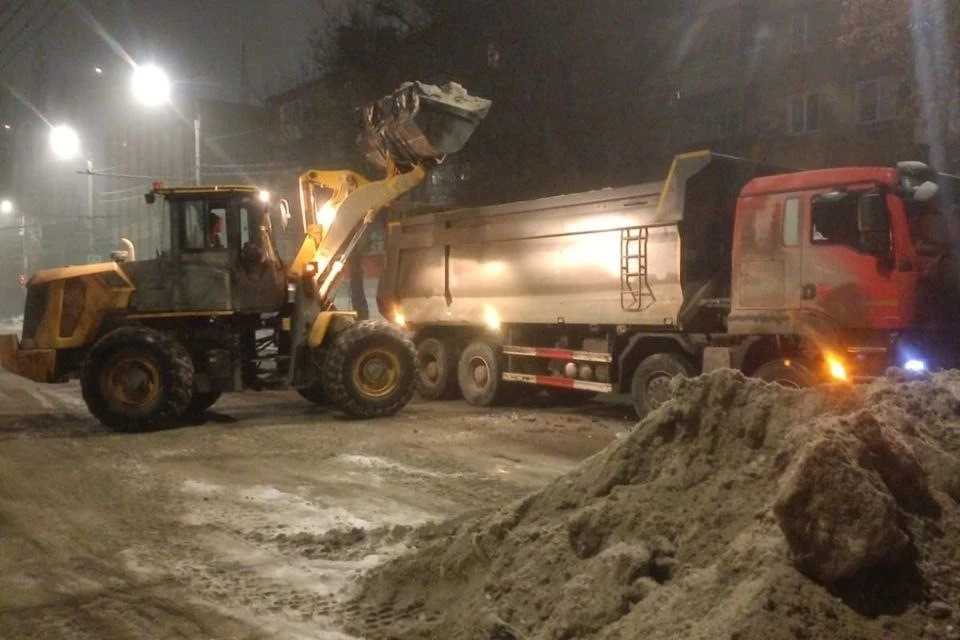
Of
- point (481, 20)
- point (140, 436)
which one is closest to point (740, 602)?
point (140, 436)

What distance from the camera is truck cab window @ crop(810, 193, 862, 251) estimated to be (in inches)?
388

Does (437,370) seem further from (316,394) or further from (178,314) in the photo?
(178,314)

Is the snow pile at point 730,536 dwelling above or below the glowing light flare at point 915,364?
below

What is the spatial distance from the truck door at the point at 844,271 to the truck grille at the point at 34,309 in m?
9.59

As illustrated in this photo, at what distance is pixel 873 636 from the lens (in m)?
3.73

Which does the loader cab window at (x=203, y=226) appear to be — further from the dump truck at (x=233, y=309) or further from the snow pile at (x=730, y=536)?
the snow pile at (x=730, y=536)

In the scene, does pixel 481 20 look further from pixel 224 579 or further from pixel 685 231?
pixel 224 579

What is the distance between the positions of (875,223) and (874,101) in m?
19.4

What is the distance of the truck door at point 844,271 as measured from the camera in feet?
31.4

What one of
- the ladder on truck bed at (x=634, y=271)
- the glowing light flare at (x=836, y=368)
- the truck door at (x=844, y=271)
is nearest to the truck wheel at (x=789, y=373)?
the glowing light flare at (x=836, y=368)

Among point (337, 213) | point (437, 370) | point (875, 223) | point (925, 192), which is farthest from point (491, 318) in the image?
point (925, 192)

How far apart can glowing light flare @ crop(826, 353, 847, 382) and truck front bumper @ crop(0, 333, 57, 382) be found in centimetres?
955

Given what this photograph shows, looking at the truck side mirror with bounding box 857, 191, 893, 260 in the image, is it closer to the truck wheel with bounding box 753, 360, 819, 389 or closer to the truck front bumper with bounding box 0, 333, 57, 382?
the truck wheel with bounding box 753, 360, 819, 389

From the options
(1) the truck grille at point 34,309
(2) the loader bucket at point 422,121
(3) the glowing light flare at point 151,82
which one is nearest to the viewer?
(1) the truck grille at point 34,309
